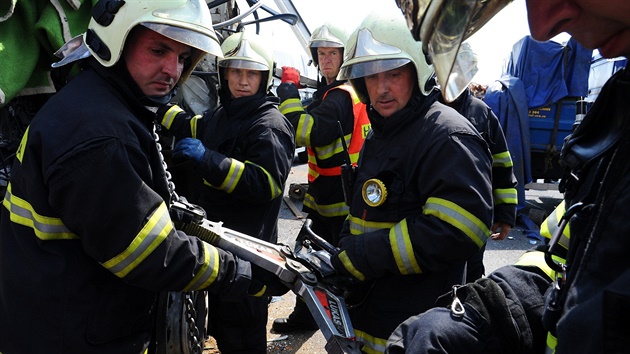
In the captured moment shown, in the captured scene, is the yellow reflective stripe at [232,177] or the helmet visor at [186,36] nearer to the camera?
the helmet visor at [186,36]

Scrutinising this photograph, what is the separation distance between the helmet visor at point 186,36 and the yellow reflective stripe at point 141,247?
0.65m

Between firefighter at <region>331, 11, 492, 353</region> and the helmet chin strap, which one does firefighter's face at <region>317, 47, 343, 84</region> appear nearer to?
firefighter at <region>331, 11, 492, 353</region>

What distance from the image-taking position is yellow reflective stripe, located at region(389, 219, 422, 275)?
1.81 m

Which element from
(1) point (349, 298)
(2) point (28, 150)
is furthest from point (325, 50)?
(2) point (28, 150)

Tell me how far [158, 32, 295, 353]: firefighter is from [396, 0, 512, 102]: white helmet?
78.3 inches

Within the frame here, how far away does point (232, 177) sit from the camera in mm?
2805

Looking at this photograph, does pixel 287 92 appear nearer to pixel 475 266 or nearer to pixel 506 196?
pixel 506 196

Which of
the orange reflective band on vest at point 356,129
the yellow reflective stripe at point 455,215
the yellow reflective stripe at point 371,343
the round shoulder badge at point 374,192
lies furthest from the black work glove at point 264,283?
the orange reflective band on vest at point 356,129

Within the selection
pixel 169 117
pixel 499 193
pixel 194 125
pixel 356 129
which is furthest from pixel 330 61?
pixel 499 193

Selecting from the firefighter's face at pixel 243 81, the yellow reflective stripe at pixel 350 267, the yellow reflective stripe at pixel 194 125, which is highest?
the firefighter's face at pixel 243 81

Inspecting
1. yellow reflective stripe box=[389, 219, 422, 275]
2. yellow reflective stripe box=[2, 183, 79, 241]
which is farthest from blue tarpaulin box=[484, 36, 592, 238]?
yellow reflective stripe box=[2, 183, 79, 241]

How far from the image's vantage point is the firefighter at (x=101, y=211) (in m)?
1.51

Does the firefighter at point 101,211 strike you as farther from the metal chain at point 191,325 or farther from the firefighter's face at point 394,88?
the firefighter's face at point 394,88

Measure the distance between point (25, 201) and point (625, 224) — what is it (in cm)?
170
